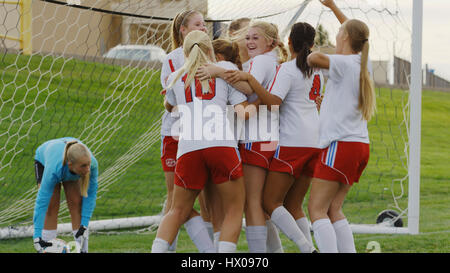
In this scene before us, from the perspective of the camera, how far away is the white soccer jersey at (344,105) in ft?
13.2

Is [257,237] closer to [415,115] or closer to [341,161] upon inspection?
[341,161]

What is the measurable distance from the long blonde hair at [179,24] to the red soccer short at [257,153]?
957mm

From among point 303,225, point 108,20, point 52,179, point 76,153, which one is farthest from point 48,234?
point 108,20

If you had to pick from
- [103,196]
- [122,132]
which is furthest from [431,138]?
[103,196]

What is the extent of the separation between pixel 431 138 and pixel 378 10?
13962 mm

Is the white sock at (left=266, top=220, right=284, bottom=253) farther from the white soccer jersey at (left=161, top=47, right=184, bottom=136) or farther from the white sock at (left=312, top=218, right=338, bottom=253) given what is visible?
the white soccer jersey at (left=161, top=47, right=184, bottom=136)

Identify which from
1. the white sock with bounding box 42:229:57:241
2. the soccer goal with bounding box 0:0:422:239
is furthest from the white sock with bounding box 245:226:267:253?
the soccer goal with bounding box 0:0:422:239

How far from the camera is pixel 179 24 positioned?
4.66 meters

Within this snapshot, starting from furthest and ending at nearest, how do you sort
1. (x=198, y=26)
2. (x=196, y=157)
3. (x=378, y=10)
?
(x=378, y=10), (x=198, y=26), (x=196, y=157)

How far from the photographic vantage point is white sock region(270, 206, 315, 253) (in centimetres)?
425

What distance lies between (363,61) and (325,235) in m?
1.09

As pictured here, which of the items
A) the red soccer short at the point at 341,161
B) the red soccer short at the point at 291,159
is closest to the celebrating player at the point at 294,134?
the red soccer short at the point at 291,159

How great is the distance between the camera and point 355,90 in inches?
160
